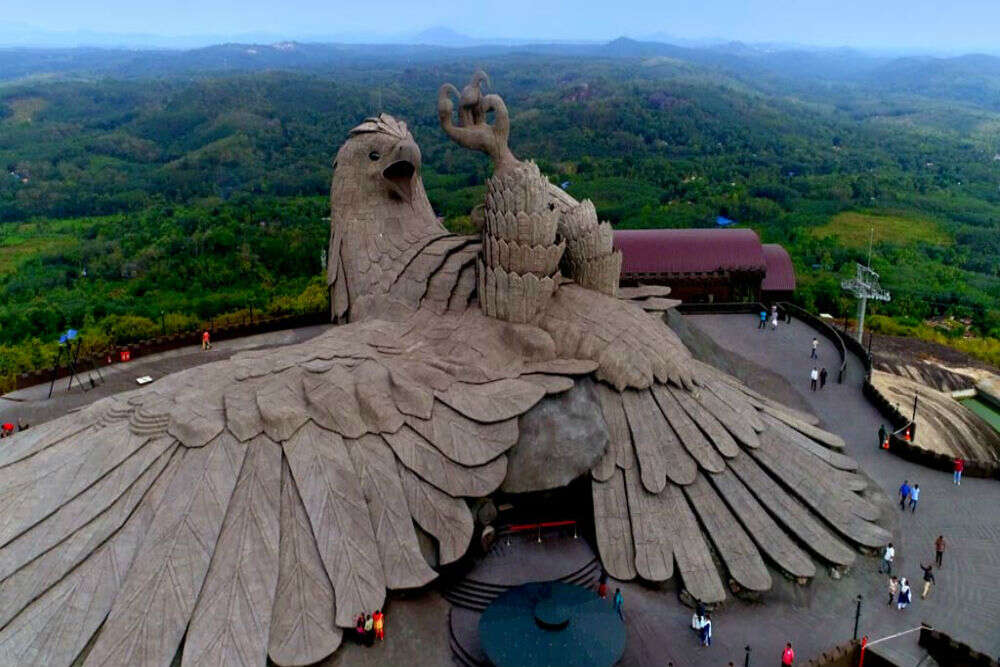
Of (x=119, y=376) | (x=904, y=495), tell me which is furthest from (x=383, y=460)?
(x=119, y=376)

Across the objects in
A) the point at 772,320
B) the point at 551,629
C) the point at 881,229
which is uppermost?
the point at 551,629

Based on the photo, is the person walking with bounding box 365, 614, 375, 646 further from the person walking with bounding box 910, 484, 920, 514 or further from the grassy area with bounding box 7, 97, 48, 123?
the grassy area with bounding box 7, 97, 48, 123

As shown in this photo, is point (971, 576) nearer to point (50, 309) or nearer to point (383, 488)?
point (383, 488)

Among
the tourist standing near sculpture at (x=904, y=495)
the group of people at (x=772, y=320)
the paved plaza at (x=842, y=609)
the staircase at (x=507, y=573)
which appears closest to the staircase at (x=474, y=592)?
the staircase at (x=507, y=573)

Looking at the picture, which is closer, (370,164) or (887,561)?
(887,561)

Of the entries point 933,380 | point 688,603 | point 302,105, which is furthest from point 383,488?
point 302,105

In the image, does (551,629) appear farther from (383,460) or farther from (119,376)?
(119,376)

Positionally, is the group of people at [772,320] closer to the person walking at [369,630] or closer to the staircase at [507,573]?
the staircase at [507,573]
